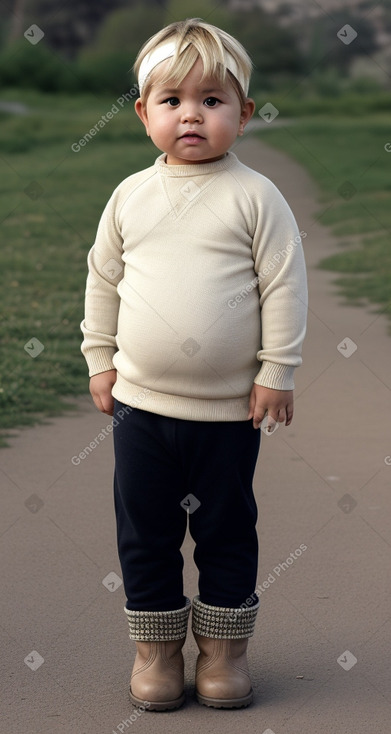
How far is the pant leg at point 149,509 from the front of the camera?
98.3 inches

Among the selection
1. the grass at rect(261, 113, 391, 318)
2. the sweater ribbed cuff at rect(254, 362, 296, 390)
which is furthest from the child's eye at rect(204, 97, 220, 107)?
the grass at rect(261, 113, 391, 318)

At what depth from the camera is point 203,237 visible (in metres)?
2.42

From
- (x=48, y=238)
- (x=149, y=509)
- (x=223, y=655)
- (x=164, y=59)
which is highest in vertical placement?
(x=164, y=59)

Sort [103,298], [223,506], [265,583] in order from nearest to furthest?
[223,506] → [103,298] → [265,583]

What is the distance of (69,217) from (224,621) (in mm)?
10682

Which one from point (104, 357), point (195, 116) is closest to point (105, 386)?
point (104, 357)

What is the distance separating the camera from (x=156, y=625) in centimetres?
258

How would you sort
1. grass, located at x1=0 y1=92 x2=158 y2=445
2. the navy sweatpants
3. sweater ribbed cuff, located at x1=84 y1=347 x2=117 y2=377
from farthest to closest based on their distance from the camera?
grass, located at x1=0 y1=92 x2=158 y2=445 → sweater ribbed cuff, located at x1=84 y1=347 x2=117 y2=377 → the navy sweatpants

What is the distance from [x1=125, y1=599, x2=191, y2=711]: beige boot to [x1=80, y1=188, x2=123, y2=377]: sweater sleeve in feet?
1.92

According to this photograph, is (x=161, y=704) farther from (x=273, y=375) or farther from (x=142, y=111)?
(x=142, y=111)

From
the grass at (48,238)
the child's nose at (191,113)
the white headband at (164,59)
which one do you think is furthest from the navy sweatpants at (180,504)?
the grass at (48,238)

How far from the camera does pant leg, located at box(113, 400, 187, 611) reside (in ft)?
8.19

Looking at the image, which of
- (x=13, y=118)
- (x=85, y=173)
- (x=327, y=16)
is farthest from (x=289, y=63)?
(x=85, y=173)

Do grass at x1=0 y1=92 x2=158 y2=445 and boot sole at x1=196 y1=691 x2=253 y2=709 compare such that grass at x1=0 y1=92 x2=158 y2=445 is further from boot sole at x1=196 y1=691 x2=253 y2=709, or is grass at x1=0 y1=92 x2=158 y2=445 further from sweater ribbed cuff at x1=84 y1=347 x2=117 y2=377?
boot sole at x1=196 y1=691 x2=253 y2=709
